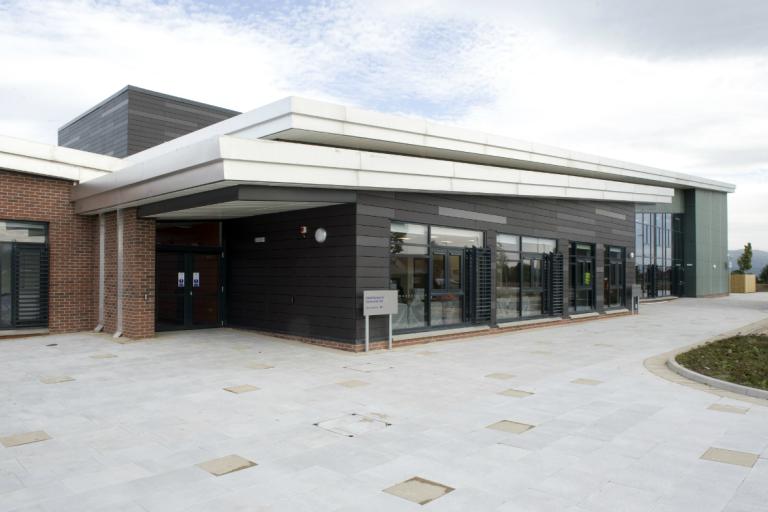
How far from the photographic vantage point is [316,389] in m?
7.53

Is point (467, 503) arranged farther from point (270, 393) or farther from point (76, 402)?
point (76, 402)

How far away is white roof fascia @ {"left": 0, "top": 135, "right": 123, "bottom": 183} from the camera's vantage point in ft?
39.9

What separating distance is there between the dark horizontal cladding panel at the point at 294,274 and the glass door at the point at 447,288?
247cm

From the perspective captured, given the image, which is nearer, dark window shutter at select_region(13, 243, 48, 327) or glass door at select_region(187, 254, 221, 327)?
dark window shutter at select_region(13, 243, 48, 327)

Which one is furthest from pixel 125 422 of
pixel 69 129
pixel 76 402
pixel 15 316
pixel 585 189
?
pixel 69 129

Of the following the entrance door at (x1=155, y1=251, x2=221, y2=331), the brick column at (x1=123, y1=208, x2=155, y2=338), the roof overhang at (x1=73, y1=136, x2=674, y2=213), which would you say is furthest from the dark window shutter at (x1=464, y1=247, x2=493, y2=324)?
the brick column at (x1=123, y1=208, x2=155, y2=338)

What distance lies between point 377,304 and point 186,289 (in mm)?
5690

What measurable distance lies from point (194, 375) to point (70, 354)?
11.3 ft

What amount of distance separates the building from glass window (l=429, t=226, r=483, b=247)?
2.1 inches

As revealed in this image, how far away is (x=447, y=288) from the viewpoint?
12.9m

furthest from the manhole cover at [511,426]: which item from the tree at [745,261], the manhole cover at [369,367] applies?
the tree at [745,261]

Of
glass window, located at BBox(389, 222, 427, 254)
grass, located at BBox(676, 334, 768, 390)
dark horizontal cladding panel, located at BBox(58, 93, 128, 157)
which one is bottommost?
grass, located at BBox(676, 334, 768, 390)

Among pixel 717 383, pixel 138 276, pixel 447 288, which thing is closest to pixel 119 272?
pixel 138 276

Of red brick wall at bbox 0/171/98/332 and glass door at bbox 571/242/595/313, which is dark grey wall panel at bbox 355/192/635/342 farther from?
red brick wall at bbox 0/171/98/332
